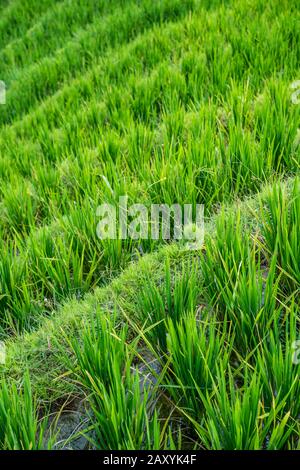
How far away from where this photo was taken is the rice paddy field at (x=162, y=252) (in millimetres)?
1205

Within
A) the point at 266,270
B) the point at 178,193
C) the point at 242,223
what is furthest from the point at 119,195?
the point at 266,270

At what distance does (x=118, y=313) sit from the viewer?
5.17 ft

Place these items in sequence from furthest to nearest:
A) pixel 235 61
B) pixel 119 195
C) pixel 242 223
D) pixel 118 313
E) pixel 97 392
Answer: pixel 235 61 → pixel 119 195 → pixel 242 223 → pixel 118 313 → pixel 97 392

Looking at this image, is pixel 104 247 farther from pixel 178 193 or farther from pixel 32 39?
pixel 32 39

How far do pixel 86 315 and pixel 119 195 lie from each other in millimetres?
545

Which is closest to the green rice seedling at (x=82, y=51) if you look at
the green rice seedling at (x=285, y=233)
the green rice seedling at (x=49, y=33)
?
the green rice seedling at (x=49, y=33)

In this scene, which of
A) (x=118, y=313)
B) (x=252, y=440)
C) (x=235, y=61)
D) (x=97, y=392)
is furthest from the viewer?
(x=235, y=61)

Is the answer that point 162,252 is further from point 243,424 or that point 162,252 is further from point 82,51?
point 82,51

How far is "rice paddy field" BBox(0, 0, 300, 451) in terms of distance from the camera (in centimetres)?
121

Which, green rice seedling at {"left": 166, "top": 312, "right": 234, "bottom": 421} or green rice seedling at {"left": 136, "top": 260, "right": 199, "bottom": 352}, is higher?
green rice seedling at {"left": 136, "top": 260, "right": 199, "bottom": 352}

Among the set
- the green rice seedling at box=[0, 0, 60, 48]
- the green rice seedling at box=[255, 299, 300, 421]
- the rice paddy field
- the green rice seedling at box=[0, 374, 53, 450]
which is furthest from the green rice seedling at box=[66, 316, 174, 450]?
the green rice seedling at box=[0, 0, 60, 48]

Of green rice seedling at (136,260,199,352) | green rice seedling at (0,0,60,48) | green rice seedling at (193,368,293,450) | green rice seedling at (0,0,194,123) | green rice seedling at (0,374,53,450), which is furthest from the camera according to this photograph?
green rice seedling at (0,0,60,48)

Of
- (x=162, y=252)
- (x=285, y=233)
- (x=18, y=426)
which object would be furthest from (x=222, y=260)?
(x=18, y=426)

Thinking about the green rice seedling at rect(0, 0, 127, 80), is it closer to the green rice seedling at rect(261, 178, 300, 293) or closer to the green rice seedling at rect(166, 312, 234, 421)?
the green rice seedling at rect(261, 178, 300, 293)
